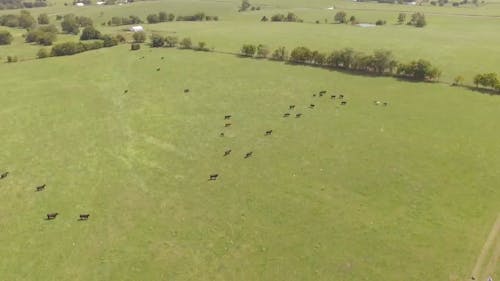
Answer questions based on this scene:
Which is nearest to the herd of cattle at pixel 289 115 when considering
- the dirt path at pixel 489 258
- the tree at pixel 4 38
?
the dirt path at pixel 489 258

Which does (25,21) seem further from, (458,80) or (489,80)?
(489,80)

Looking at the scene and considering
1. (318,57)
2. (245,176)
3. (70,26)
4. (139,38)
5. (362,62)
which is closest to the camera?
(245,176)

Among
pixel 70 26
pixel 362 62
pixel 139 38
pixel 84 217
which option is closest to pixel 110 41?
pixel 139 38

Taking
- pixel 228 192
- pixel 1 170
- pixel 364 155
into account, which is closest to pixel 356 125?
pixel 364 155

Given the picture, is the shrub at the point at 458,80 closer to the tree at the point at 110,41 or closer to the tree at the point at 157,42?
the tree at the point at 157,42

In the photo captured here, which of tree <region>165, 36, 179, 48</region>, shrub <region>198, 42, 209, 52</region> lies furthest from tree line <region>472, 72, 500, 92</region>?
tree <region>165, 36, 179, 48</region>
